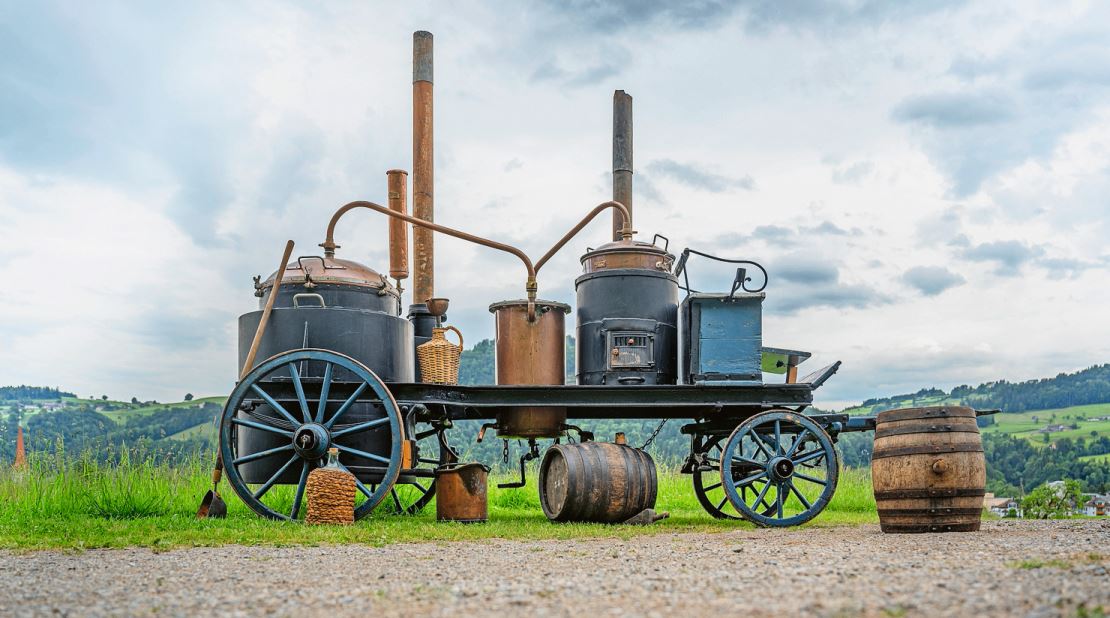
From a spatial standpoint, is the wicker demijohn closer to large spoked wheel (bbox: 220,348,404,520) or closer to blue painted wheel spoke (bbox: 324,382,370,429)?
large spoked wheel (bbox: 220,348,404,520)

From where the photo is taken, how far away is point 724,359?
9180 mm

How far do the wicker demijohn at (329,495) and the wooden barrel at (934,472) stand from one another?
4.20 metres

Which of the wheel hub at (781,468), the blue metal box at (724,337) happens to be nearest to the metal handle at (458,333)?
the blue metal box at (724,337)

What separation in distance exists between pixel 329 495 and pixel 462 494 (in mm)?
1229

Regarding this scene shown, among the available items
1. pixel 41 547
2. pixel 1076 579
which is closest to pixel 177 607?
pixel 41 547

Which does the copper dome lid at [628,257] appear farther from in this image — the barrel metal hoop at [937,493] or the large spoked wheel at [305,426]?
the barrel metal hoop at [937,493]

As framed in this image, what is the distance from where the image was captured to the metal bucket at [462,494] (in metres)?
8.65

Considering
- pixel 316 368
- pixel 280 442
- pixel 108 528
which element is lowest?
pixel 108 528

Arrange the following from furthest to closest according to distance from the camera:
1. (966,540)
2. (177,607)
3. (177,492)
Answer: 1. (177,492)
2. (966,540)
3. (177,607)

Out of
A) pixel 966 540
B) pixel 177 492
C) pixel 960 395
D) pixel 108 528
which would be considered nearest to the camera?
Answer: pixel 966 540

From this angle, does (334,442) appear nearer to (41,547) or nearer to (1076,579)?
(41,547)

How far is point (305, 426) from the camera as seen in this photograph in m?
8.30

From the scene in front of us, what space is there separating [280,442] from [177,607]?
5091 millimetres

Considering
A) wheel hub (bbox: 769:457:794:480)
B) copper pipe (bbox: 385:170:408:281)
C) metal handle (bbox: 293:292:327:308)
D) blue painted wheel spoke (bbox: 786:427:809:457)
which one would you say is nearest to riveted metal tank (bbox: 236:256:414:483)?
metal handle (bbox: 293:292:327:308)
